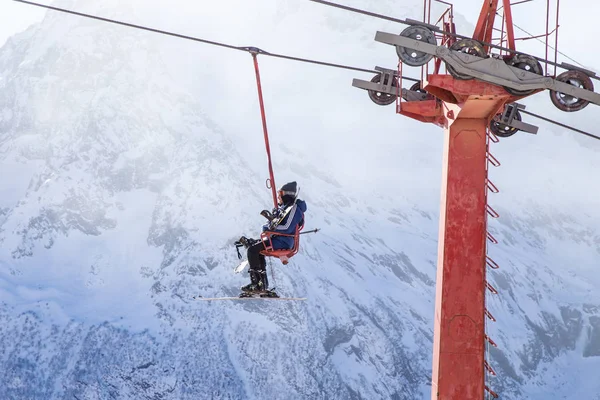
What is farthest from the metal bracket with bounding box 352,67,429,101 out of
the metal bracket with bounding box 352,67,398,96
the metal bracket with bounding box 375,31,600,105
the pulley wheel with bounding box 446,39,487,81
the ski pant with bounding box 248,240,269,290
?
the ski pant with bounding box 248,240,269,290

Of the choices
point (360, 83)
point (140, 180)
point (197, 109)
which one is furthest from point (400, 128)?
point (360, 83)

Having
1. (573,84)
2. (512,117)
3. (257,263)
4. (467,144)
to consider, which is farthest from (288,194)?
(573,84)

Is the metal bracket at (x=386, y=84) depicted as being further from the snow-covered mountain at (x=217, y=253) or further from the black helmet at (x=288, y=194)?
the snow-covered mountain at (x=217, y=253)

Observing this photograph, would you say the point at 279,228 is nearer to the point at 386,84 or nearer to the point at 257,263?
the point at 257,263

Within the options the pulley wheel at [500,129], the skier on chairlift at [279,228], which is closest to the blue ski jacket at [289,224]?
the skier on chairlift at [279,228]

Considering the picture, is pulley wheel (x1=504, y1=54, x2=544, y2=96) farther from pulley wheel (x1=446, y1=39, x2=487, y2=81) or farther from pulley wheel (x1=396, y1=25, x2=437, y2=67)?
pulley wheel (x1=396, y1=25, x2=437, y2=67)
